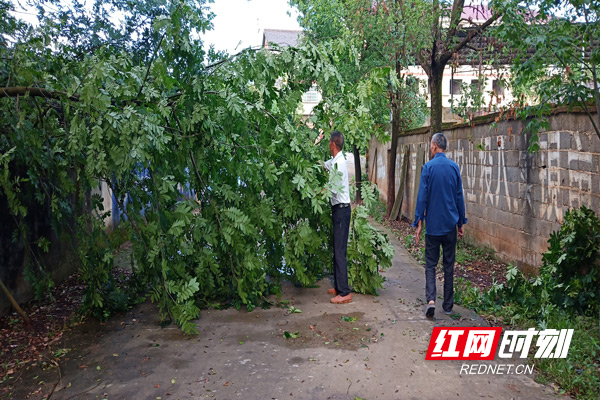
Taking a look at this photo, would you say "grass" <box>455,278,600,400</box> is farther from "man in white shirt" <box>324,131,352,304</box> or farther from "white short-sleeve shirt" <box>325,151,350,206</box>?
"white short-sleeve shirt" <box>325,151,350,206</box>

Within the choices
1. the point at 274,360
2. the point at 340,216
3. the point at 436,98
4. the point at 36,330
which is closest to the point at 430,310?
the point at 340,216

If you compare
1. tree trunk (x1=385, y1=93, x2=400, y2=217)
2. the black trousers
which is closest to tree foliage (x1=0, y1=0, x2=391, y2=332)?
the black trousers

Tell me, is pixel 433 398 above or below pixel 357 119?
below

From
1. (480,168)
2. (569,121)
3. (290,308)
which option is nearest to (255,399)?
(290,308)

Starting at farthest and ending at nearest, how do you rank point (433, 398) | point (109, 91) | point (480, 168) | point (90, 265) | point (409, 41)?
point (409, 41)
point (480, 168)
point (90, 265)
point (109, 91)
point (433, 398)

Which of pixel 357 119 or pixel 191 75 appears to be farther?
pixel 357 119

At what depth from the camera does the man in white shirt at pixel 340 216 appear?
6.47 meters

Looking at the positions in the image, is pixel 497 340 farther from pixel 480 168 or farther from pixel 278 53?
pixel 480 168

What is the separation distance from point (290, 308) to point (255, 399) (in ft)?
7.64

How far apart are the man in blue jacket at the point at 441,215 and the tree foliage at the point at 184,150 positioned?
98cm

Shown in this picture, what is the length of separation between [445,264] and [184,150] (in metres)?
3.21

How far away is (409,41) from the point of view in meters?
11.4

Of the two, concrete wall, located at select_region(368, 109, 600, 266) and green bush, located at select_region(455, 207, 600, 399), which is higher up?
concrete wall, located at select_region(368, 109, 600, 266)

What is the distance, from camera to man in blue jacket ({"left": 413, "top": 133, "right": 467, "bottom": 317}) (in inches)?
238
